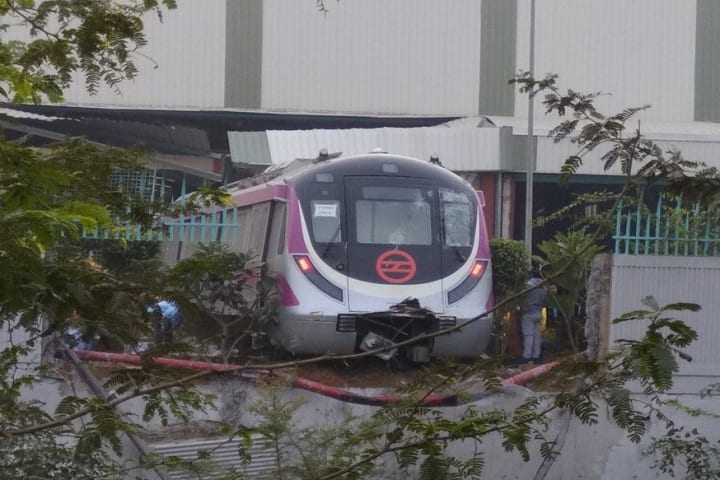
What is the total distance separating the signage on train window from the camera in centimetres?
1290

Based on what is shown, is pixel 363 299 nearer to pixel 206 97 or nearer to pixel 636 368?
pixel 636 368

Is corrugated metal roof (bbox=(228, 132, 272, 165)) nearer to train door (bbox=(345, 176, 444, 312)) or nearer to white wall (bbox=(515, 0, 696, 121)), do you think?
train door (bbox=(345, 176, 444, 312))

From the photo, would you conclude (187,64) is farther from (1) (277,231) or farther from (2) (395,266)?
(2) (395,266)

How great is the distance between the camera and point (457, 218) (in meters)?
13.7

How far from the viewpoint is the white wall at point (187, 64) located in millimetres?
27688

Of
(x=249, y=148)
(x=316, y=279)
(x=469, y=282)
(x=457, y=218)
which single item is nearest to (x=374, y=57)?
(x=249, y=148)

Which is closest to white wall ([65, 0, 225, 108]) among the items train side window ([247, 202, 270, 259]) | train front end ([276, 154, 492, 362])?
train side window ([247, 202, 270, 259])

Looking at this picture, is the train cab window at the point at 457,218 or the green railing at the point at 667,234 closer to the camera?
the green railing at the point at 667,234

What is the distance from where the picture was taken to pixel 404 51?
94.8ft

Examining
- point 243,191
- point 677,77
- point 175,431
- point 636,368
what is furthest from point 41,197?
point 677,77

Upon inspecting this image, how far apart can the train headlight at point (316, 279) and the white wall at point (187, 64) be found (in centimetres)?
1578

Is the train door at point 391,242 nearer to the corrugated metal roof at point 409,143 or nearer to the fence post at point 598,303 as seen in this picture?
the fence post at point 598,303

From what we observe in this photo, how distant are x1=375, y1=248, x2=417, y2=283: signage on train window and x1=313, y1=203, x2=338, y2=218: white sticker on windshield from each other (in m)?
0.71

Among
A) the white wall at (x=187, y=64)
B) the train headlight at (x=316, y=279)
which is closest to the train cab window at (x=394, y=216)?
the train headlight at (x=316, y=279)
